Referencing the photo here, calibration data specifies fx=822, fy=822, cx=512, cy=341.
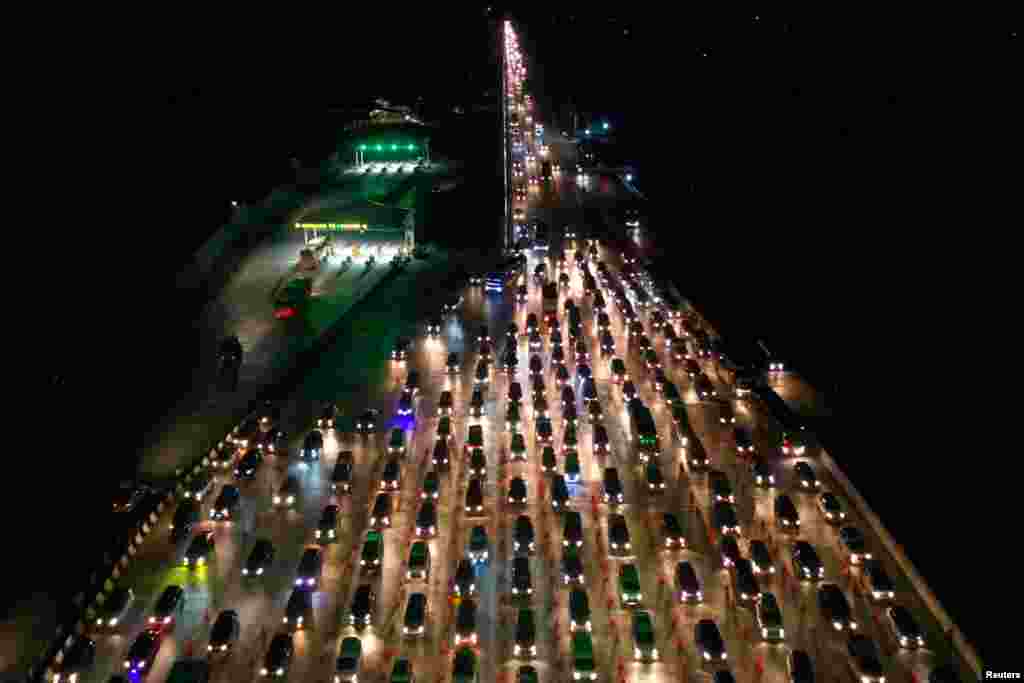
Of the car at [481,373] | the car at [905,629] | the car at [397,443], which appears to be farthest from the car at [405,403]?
the car at [905,629]

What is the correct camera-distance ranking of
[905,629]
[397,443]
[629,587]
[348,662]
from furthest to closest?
[397,443] < [629,587] < [905,629] < [348,662]

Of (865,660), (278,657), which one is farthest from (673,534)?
(278,657)

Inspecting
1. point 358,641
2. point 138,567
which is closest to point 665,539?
point 358,641

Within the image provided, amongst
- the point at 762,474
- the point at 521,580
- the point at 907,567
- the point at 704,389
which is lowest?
the point at 521,580

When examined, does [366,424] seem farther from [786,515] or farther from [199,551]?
[786,515]

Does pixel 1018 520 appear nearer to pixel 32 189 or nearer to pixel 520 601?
pixel 520 601

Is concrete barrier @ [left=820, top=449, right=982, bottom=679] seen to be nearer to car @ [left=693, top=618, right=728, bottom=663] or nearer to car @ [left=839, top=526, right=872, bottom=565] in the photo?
car @ [left=839, top=526, right=872, bottom=565]

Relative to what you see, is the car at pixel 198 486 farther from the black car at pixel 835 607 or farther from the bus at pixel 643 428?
the black car at pixel 835 607

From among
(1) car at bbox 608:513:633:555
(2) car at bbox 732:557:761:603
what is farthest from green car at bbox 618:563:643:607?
(2) car at bbox 732:557:761:603
